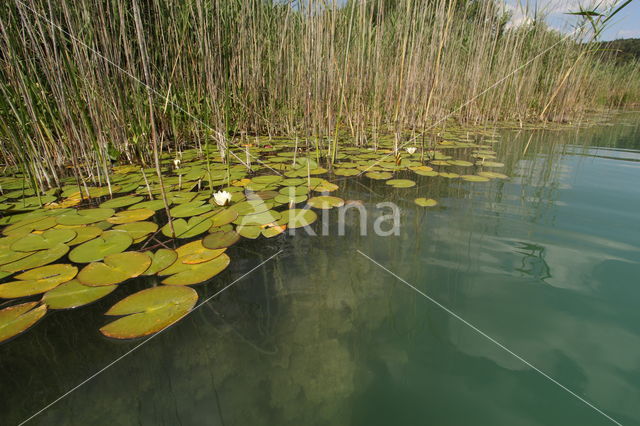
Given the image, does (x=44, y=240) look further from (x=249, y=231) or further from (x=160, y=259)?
(x=249, y=231)

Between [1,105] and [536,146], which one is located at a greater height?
[1,105]

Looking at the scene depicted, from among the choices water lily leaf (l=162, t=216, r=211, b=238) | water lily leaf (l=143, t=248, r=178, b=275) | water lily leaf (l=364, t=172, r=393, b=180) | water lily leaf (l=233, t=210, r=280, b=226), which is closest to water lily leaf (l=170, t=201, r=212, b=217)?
water lily leaf (l=162, t=216, r=211, b=238)

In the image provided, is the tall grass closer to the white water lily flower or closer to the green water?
the white water lily flower

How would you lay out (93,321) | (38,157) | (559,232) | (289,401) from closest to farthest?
(289,401) → (93,321) → (559,232) → (38,157)

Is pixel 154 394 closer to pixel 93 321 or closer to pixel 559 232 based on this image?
pixel 93 321

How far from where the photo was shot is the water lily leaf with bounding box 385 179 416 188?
1922 mm

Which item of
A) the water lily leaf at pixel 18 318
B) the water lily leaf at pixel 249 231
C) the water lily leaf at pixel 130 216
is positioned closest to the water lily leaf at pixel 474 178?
the water lily leaf at pixel 249 231

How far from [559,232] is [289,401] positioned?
135cm

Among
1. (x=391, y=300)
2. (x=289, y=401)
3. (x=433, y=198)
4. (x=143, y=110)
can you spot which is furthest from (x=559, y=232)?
(x=143, y=110)

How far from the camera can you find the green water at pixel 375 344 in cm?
60

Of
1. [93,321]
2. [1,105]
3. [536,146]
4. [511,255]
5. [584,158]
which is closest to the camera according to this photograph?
[93,321]

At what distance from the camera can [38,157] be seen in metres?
1.77

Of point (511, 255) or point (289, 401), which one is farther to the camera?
point (511, 255)

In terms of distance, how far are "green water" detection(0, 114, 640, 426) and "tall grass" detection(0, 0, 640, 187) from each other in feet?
2.53
